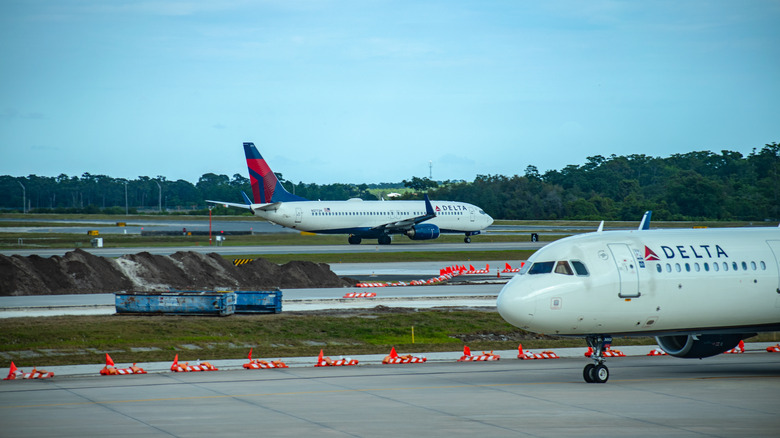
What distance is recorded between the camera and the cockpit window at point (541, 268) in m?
22.5

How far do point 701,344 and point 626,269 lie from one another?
390cm

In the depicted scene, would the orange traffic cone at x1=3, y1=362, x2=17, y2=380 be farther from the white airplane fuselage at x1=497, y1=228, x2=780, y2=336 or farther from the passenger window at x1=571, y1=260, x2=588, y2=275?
the passenger window at x1=571, y1=260, x2=588, y2=275

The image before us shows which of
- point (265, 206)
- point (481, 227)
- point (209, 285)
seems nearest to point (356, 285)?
point (209, 285)

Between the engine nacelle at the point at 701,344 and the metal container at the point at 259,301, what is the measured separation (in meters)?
17.0

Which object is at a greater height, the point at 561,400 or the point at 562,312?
the point at 562,312

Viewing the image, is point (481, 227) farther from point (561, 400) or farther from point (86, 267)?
point (561, 400)

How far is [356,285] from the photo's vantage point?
156ft

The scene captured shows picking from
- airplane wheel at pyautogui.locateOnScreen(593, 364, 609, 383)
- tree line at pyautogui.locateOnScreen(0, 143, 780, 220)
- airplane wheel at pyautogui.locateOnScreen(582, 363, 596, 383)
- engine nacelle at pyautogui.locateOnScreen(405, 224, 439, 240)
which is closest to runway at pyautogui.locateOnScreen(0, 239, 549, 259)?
engine nacelle at pyautogui.locateOnScreen(405, 224, 439, 240)

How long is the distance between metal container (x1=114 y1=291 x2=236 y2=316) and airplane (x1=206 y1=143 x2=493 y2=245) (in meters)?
42.6

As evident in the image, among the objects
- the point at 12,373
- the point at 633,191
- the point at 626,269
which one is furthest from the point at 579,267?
the point at 633,191

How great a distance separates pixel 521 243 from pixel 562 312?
2543 inches

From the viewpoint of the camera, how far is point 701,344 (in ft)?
79.5

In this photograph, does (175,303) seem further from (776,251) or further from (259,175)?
(259,175)

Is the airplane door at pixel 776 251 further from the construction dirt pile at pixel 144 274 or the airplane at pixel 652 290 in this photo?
the construction dirt pile at pixel 144 274
